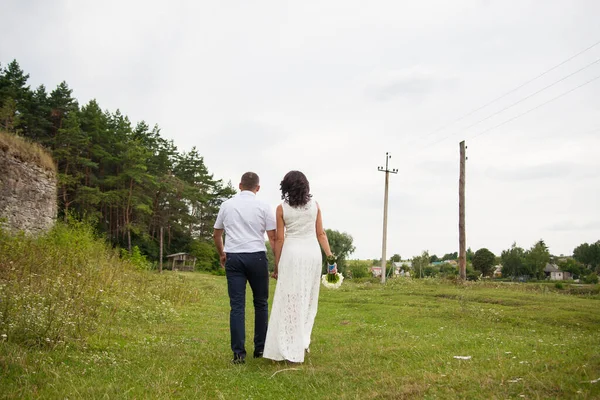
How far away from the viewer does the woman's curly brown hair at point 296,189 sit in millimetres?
5906

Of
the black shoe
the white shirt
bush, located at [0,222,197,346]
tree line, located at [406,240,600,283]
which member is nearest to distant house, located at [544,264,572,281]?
tree line, located at [406,240,600,283]

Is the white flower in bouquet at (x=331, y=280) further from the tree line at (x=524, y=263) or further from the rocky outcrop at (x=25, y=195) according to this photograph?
the tree line at (x=524, y=263)

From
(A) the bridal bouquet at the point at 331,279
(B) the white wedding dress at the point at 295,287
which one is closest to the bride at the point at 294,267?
(B) the white wedding dress at the point at 295,287

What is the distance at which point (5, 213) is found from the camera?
16.8 metres

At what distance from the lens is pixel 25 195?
60.0ft

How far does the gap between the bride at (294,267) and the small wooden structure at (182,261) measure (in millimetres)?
47155

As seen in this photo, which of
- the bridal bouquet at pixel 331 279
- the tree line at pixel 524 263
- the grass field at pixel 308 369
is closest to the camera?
the grass field at pixel 308 369

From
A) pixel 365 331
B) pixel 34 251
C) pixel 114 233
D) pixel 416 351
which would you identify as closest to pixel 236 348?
pixel 416 351

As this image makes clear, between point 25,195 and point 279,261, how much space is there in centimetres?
1621

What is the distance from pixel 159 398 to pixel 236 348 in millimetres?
1861

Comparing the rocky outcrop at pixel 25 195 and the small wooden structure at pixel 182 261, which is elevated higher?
the rocky outcrop at pixel 25 195

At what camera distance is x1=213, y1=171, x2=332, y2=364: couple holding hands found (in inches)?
230

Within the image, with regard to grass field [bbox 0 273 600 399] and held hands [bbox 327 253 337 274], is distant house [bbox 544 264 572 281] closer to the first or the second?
held hands [bbox 327 253 337 274]

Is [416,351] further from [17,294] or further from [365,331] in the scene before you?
[17,294]
